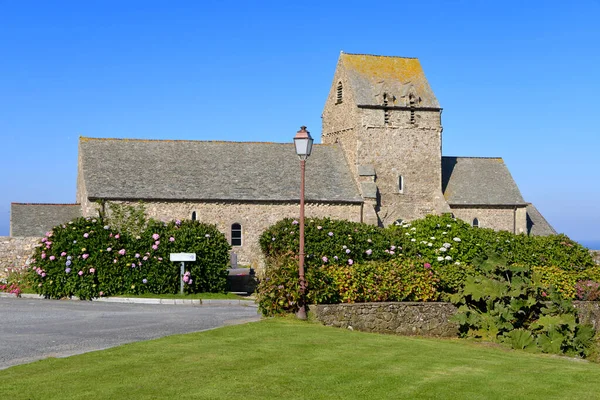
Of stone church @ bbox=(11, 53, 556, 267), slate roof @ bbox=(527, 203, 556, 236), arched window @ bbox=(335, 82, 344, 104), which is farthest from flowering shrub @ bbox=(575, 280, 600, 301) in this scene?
slate roof @ bbox=(527, 203, 556, 236)

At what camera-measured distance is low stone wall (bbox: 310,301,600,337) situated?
1673 cm

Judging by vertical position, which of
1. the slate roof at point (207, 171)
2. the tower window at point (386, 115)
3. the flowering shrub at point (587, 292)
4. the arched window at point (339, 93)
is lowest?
the flowering shrub at point (587, 292)

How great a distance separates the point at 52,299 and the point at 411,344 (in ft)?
46.0

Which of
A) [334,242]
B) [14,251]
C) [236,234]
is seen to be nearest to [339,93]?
[236,234]

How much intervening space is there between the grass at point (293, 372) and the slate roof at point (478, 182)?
1519 inches

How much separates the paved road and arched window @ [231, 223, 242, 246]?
2161cm

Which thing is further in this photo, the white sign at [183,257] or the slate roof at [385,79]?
the slate roof at [385,79]

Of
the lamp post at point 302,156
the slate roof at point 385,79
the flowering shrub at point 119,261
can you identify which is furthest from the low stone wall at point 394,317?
the slate roof at point 385,79

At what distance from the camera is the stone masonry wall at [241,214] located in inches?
1729

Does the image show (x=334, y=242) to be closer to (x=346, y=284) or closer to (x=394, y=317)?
(x=346, y=284)

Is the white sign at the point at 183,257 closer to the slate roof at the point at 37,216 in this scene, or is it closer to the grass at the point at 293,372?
the grass at the point at 293,372

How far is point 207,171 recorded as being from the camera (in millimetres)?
46656

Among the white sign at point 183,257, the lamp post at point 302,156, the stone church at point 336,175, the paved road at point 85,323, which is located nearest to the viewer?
the paved road at point 85,323

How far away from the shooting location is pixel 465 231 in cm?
2392
